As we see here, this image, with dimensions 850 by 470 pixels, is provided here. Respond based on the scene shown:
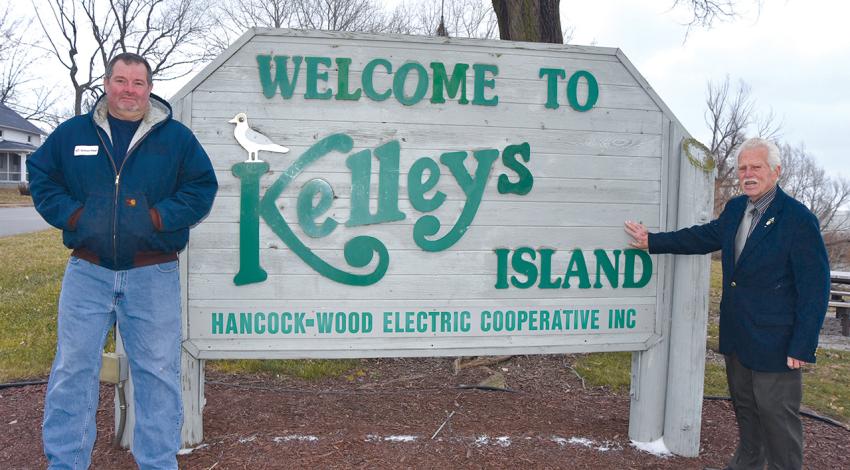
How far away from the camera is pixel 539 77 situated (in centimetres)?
383

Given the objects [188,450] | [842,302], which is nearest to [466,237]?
[188,450]

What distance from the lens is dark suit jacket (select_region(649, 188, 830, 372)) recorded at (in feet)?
9.85

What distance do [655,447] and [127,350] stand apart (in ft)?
9.87

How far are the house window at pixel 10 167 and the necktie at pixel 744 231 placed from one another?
167 ft

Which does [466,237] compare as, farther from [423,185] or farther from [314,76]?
[314,76]

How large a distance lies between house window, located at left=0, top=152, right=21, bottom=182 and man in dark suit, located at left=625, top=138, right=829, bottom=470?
50.9 meters

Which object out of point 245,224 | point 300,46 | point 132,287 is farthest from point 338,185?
point 132,287

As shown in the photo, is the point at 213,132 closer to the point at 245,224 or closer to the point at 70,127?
the point at 245,224

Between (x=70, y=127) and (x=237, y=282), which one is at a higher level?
(x=70, y=127)

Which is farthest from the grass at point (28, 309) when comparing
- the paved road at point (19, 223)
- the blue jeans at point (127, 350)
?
the paved road at point (19, 223)

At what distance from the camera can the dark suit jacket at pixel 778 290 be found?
3.00m

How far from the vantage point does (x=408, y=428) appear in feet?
13.4

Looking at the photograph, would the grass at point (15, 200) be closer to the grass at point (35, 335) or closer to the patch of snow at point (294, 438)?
the grass at point (35, 335)

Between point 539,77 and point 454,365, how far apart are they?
2.69 metres
